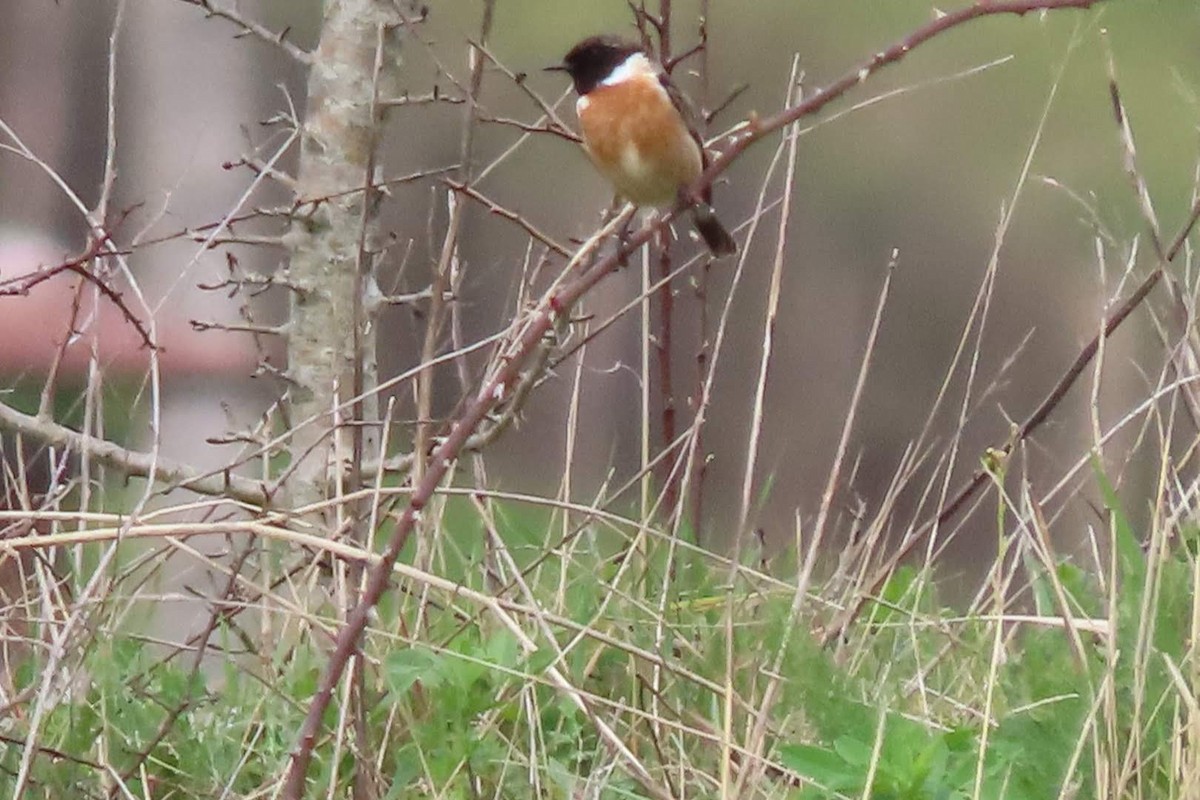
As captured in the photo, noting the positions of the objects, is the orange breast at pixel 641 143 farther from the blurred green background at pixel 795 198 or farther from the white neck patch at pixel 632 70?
the blurred green background at pixel 795 198

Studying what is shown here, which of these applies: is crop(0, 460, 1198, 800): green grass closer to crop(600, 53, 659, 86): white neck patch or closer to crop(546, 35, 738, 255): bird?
crop(546, 35, 738, 255): bird

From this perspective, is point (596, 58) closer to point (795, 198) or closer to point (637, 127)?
point (637, 127)

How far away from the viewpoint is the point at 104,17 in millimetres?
3516

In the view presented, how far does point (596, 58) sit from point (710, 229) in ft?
1.12


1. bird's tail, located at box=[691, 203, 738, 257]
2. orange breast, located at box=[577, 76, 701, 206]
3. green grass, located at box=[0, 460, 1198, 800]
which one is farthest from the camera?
bird's tail, located at box=[691, 203, 738, 257]

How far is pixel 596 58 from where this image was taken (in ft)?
8.09

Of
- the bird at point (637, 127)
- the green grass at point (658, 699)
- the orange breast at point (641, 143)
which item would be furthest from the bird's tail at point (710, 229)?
the green grass at point (658, 699)

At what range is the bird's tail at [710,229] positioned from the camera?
2487mm

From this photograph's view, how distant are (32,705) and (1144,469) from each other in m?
1.82

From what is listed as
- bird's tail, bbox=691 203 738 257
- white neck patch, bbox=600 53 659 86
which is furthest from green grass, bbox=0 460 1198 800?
white neck patch, bbox=600 53 659 86

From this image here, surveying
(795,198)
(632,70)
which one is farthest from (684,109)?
(795,198)

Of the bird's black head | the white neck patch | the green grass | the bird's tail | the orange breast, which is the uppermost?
the bird's black head

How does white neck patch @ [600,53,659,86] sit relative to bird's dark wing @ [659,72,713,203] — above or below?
above

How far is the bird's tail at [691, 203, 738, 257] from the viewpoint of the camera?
8.16 feet
